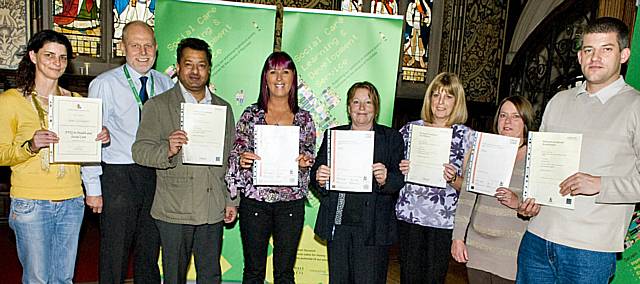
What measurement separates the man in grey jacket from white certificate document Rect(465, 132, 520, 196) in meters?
1.31

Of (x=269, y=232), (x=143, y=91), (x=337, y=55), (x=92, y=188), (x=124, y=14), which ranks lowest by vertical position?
(x=269, y=232)

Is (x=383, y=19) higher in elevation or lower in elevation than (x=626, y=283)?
higher

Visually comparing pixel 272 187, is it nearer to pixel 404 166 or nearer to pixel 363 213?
pixel 363 213

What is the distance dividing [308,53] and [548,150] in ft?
6.50

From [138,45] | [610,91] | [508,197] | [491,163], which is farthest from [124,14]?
[610,91]

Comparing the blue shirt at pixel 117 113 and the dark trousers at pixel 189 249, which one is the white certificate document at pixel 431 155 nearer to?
the dark trousers at pixel 189 249

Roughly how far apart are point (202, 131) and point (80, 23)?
408 centimetres

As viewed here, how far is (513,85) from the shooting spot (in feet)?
20.9

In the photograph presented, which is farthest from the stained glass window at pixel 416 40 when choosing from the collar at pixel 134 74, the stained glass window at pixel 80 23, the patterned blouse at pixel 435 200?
the collar at pixel 134 74

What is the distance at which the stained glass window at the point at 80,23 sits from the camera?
18.6 ft

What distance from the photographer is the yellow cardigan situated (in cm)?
227

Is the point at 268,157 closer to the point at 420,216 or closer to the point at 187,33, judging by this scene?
the point at 420,216

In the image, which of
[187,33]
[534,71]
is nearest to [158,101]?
[187,33]

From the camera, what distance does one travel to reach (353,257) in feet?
8.84
